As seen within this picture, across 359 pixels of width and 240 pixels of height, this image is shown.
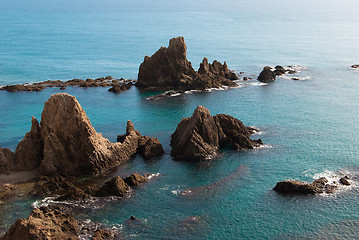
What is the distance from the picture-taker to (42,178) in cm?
6172

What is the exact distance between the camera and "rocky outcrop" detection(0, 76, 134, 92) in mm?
124819

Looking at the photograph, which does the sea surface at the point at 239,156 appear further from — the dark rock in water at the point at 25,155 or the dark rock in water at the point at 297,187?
the dark rock in water at the point at 25,155

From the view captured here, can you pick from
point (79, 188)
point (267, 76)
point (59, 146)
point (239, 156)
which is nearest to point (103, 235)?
point (79, 188)

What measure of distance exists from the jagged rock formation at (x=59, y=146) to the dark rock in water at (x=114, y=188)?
24.3ft

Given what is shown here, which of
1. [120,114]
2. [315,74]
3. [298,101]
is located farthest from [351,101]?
[120,114]

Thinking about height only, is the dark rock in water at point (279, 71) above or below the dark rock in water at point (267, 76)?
above

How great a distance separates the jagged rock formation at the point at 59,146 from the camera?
64.2 metres

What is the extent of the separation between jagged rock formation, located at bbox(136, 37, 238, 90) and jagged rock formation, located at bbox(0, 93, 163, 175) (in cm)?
6276

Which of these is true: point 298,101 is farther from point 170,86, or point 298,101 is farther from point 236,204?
point 236,204

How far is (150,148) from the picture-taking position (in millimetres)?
72562

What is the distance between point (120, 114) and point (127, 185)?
43.4 metres

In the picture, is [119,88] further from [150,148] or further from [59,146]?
[59,146]

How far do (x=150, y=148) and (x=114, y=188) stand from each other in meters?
15.5

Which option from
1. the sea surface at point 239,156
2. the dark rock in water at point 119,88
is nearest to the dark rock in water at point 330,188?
the sea surface at point 239,156
